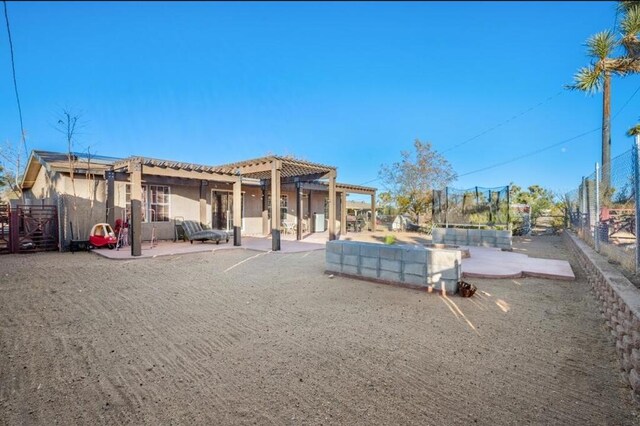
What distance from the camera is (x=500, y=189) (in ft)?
44.1

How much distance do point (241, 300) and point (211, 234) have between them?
7.67m

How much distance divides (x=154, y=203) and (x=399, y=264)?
440 inches

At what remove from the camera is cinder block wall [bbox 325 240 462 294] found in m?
5.41

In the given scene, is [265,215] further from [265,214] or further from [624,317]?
[624,317]

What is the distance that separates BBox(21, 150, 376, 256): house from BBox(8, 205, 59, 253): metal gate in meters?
0.42

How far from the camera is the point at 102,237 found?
10.8 m

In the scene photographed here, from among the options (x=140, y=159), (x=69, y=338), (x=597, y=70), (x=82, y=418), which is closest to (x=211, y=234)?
(x=140, y=159)

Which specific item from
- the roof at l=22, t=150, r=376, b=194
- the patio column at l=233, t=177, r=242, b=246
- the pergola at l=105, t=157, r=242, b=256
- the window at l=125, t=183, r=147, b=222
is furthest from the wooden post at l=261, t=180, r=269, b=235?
the window at l=125, t=183, r=147, b=222

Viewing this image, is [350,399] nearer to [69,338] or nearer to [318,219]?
[69,338]

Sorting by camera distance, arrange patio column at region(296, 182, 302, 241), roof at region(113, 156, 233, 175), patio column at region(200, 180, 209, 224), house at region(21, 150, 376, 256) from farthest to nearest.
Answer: patio column at region(296, 182, 302, 241) < patio column at region(200, 180, 209, 224) < house at region(21, 150, 376, 256) < roof at region(113, 156, 233, 175)

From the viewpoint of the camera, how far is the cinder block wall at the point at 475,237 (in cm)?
1170

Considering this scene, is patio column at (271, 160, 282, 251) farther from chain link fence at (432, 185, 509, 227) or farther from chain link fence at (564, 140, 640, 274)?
chain link fence at (564, 140, 640, 274)

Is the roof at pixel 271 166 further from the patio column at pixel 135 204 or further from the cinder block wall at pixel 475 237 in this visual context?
the cinder block wall at pixel 475 237

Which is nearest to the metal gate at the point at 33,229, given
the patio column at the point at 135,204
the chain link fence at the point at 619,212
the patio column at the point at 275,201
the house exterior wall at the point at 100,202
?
the house exterior wall at the point at 100,202
